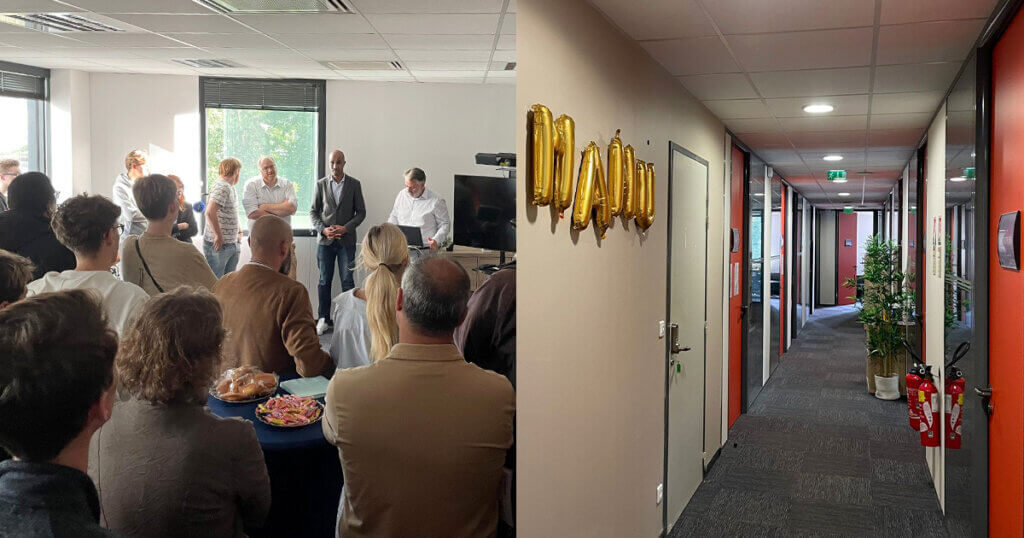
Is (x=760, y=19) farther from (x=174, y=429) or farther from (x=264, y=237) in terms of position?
(x=174, y=429)

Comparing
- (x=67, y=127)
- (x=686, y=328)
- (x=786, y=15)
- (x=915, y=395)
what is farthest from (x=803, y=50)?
(x=67, y=127)

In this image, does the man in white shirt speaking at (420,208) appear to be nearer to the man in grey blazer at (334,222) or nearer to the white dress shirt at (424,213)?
the white dress shirt at (424,213)

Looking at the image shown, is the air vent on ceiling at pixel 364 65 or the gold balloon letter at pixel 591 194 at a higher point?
the air vent on ceiling at pixel 364 65

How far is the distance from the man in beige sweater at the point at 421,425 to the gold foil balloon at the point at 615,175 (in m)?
1.23

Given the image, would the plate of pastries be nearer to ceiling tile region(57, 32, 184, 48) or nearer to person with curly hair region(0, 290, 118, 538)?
person with curly hair region(0, 290, 118, 538)

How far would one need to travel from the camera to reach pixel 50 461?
1.02m

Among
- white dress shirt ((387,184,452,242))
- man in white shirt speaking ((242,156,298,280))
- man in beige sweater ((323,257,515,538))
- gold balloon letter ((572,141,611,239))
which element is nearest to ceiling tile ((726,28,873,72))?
gold balloon letter ((572,141,611,239))

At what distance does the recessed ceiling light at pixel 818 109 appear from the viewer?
4.59 m

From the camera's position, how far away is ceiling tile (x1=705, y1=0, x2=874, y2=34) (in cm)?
262

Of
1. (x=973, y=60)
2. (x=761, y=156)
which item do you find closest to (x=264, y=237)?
(x=973, y=60)

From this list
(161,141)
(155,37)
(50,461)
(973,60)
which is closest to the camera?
(50,461)

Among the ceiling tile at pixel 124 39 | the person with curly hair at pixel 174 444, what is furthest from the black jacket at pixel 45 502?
the ceiling tile at pixel 124 39

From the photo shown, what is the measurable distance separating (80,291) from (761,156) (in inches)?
267

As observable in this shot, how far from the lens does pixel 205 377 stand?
1618 millimetres
